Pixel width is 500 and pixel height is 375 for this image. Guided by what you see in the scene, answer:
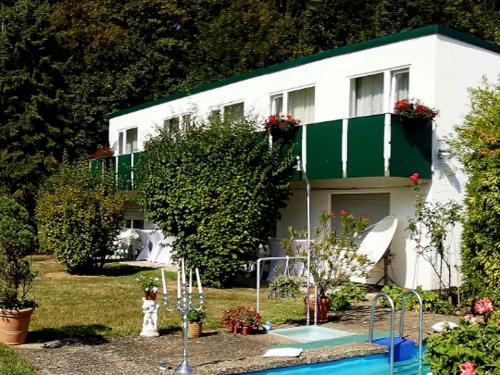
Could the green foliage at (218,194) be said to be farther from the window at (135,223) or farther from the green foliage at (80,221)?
the window at (135,223)

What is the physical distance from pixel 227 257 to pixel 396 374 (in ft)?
24.2

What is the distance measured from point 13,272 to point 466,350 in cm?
614

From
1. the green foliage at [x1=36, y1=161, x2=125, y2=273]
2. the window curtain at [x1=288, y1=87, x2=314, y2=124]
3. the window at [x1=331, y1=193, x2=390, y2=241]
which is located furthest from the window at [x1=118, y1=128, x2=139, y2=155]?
the window at [x1=331, y1=193, x2=390, y2=241]

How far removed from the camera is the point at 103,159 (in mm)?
26562

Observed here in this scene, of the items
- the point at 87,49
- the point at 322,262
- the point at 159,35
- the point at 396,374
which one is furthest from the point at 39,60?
the point at 396,374

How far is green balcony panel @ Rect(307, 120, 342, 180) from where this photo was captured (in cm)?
1634

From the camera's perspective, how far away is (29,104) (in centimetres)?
2769

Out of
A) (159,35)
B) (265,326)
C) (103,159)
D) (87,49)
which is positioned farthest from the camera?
(159,35)

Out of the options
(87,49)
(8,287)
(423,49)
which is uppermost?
(87,49)

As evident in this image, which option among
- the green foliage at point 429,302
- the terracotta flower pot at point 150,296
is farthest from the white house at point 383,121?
the terracotta flower pot at point 150,296

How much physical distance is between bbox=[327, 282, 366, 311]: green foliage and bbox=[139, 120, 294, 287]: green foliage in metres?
3.80

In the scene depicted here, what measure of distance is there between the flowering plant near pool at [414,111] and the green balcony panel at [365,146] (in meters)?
0.41

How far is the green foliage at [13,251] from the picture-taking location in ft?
29.8

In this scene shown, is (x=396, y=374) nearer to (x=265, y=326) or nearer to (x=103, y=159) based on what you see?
(x=265, y=326)
